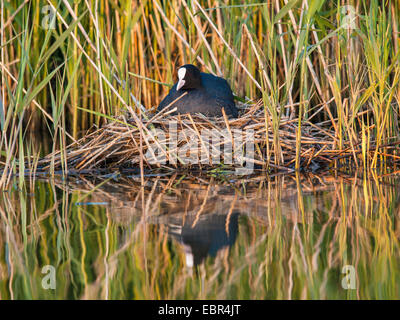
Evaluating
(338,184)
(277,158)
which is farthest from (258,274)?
(277,158)

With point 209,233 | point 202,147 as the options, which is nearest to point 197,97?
point 202,147

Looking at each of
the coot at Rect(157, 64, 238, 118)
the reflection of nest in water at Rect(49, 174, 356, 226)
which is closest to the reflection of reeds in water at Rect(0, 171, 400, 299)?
the reflection of nest in water at Rect(49, 174, 356, 226)

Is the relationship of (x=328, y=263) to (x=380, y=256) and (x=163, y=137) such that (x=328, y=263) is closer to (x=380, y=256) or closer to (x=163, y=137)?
(x=380, y=256)

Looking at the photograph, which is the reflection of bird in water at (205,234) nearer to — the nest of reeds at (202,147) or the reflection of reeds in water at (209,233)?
the reflection of reeds in water at (209,233)

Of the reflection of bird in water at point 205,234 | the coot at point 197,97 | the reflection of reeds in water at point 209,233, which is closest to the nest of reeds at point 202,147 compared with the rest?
the coot at point 197,97

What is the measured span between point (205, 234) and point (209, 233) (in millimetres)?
22

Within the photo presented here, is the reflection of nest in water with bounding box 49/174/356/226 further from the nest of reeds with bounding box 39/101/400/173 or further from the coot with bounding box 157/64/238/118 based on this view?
the coot with bounding box 157/64/238/118

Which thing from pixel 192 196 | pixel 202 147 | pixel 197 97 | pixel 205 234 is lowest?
pixel 205 234

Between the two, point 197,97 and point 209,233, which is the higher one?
point 197,97

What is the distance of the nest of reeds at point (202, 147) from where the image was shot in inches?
146

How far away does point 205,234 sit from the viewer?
91.4 inches

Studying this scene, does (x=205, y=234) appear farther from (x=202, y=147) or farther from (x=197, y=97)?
(x=197, y=97)

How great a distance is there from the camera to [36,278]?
6.22 feet
